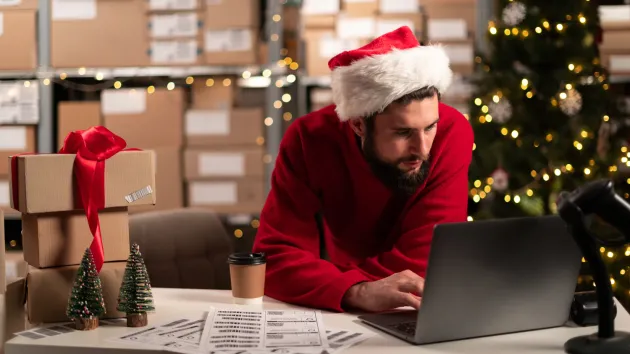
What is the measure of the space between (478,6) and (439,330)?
253 centimetres

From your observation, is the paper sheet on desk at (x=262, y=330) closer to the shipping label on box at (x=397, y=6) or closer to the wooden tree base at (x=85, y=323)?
the wooden tree base at (x=85, y=323)

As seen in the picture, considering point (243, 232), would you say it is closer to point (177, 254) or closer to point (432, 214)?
point (177, 254)

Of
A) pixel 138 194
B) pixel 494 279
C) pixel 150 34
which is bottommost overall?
pixel 494 279

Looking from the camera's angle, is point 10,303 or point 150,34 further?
point 150,34

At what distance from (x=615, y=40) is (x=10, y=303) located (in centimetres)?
286

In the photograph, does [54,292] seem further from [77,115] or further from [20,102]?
[20,102]

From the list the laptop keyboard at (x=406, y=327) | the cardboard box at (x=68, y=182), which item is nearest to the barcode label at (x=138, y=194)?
the cardboard box at (x=68, y=182)

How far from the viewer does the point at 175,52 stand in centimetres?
359

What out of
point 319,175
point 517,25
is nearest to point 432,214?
point 319,175

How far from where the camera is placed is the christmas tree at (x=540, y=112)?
3.36 m

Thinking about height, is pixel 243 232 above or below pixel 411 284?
below

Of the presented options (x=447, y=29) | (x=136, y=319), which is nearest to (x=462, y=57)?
(x=447, y=29)

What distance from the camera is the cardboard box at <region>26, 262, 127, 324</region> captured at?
1.52 m

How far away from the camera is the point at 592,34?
3.44 meters
